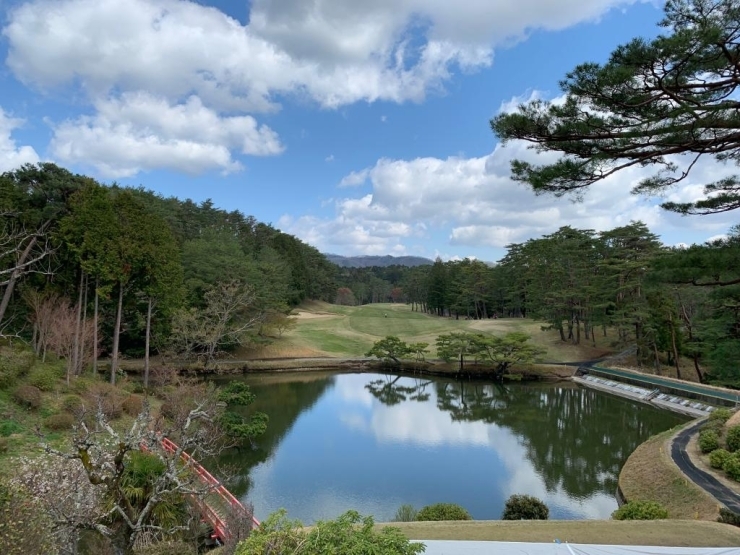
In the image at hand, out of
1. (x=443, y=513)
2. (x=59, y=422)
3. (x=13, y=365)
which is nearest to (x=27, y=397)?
(x=59, y=422)

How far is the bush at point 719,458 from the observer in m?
10.7

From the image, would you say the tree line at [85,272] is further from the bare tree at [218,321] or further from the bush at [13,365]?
the bush at [13,365]

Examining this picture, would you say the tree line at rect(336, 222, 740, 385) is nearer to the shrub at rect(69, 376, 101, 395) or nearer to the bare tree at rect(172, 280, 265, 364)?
the shrub at rect(69, 376, 101, 395)

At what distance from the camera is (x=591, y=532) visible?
6656mm

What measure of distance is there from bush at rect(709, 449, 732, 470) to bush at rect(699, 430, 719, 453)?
0.66 metres

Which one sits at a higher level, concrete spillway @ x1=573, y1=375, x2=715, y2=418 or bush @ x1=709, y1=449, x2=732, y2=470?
bush @ x1=709, y1=449, x2=732, y2=470

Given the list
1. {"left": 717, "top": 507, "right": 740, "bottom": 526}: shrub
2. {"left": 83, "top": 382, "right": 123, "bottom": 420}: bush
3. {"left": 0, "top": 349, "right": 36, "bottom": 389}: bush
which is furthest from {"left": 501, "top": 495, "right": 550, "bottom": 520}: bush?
{"left": 0, "top": 349, "right": 36, "bottom": 389}: bush

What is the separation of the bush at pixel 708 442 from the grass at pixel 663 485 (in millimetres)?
842

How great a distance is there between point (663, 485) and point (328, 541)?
10060 millimetres

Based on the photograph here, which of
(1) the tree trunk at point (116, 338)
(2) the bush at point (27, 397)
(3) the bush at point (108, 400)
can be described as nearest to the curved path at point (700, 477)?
(3) the bush at point (108, 400)

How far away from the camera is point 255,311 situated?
29.9 metres

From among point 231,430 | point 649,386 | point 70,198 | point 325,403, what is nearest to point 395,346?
point 325,403

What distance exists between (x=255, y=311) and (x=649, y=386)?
22.9 m

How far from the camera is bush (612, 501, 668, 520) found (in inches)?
304
